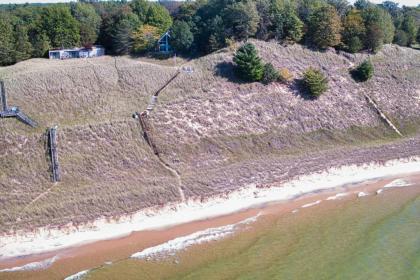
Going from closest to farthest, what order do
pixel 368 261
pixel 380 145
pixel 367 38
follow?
pixel 368 261
pixel 380 145
pixel 367 38

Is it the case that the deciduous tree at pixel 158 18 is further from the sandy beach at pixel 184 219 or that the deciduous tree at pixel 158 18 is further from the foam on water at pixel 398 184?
the foam on water at pixel 398 184

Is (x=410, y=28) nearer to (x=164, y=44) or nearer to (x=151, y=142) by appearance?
(x=164, y=44)

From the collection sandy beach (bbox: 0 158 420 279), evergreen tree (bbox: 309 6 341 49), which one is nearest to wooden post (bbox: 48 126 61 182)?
sandy beach (bbox: 0 158 420 279)

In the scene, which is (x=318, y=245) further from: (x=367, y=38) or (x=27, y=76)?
(x=367, y=38)

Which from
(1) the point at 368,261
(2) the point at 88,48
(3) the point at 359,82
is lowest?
(1) the point at 368,261

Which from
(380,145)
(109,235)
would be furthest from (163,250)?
(380,145)

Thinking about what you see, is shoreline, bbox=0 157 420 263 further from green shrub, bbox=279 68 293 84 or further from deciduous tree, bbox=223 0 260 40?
deciduous tree, bbox=223 0 260 40
